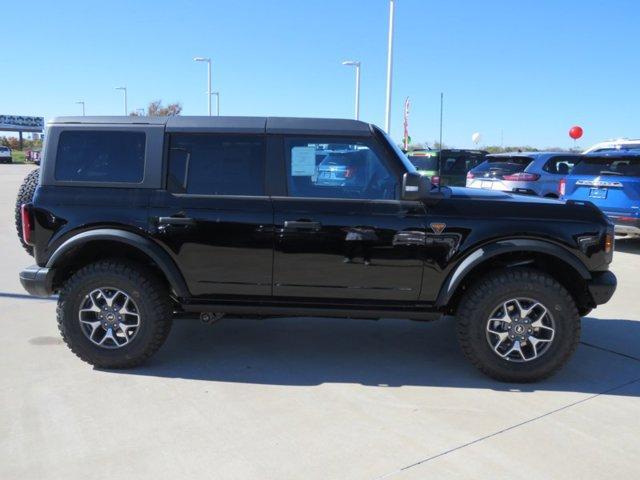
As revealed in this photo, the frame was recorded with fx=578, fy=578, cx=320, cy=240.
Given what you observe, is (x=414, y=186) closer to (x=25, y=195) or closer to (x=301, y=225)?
(x=301, y=225)

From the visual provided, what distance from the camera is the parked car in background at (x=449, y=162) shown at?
1384 centimetres

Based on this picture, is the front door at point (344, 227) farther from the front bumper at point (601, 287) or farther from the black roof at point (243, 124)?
the front bumper at point (601, 287)

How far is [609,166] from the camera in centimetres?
991

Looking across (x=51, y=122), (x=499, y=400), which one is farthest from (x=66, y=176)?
(x=499, y=400)

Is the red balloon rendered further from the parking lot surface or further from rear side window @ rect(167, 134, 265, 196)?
rear side window @ rect(167, 134, 265, 196)

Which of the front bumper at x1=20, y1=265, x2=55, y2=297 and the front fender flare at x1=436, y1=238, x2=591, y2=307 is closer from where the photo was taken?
the front fender flare at x1=436, y1=238, x2=591, y2=307

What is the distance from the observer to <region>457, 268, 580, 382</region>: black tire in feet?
13.6

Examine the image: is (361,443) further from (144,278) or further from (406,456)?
(144,278)

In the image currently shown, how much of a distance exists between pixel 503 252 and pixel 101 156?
300 centimetres

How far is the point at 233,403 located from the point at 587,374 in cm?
269

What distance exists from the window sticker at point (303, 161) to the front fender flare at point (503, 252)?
4.18 feet

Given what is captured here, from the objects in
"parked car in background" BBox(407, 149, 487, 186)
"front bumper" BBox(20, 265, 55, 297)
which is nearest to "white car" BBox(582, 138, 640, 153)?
"parked car in background" BBox(407, 149, 487, 186)

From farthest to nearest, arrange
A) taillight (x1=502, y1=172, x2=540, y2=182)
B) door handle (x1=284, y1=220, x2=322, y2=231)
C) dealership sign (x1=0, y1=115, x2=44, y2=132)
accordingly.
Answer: dealership sign (x1=0, y1=115, x2=44, y2=132) → taillight (x1=502, y1=172, x2=540, y2=182) → door handle (x1=284, y1=220, x2=322, y2=231)

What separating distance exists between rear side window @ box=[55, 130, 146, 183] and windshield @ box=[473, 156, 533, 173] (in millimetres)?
9298
